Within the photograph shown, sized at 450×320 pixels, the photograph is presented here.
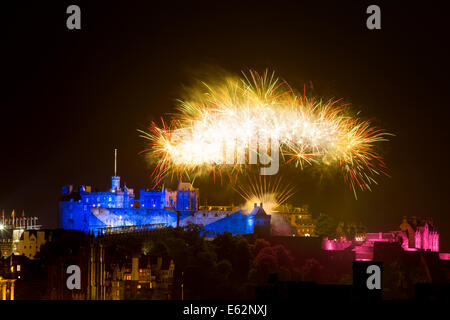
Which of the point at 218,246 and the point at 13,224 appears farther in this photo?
the point at 13,224

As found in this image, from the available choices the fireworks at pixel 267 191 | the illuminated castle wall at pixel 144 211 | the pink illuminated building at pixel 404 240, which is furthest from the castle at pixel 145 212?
the pink illuminated building at pixel 404 240

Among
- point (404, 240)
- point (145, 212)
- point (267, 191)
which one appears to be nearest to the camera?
point (404, 240)

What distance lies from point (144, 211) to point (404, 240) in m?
21.9

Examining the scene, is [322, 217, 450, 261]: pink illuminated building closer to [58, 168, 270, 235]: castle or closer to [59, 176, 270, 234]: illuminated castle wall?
[58, 168, 270, 235]: castle

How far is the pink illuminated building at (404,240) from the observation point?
4450 centimetres

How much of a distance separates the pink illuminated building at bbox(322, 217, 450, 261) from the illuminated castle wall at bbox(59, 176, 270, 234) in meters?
6.63

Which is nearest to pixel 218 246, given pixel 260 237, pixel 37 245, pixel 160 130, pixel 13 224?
pixel 260 237

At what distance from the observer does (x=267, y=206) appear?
184ft

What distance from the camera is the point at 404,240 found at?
46.2m

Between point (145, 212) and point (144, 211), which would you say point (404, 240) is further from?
point (144, 211)

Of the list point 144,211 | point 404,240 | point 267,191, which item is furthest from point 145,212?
point 404,240

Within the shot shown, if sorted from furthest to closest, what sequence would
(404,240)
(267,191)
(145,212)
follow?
1. (267,191)
2. (145,212)
3. (404,240)
